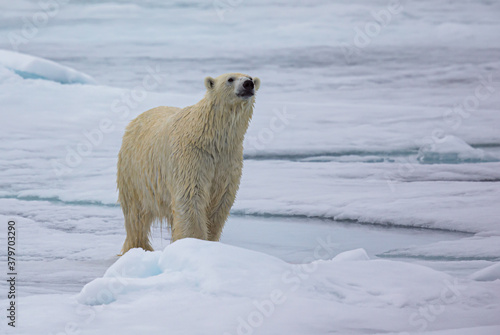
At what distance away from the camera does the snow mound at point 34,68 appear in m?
A: 11.3

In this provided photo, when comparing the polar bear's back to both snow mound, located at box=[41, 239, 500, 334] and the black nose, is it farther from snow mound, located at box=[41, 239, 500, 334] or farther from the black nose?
snow mound, located at box=[41, 239, 500, 334]

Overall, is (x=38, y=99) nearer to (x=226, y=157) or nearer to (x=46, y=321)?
(x=226, y=157)

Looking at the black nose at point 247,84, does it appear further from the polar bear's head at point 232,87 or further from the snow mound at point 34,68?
the snow mound at point 34,68

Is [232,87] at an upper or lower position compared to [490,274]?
upper

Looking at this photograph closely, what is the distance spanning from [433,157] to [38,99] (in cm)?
556

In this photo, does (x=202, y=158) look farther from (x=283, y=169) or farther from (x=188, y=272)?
(x=283, y=169)

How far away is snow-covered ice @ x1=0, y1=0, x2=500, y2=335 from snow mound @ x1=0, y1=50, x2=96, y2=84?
Answer: 0.03m

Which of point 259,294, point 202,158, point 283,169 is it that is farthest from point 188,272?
point 283,169

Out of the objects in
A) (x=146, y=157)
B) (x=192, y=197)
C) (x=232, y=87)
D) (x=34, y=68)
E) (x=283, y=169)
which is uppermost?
(x=232, y=87)

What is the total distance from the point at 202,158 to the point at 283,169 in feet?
11.6

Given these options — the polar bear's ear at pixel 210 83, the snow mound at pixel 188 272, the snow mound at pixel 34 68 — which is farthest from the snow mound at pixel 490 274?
the snow mound at pixel 34 68

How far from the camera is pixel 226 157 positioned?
4383mm

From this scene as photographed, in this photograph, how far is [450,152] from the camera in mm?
8453

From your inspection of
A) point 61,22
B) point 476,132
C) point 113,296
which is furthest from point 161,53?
point 113,296
